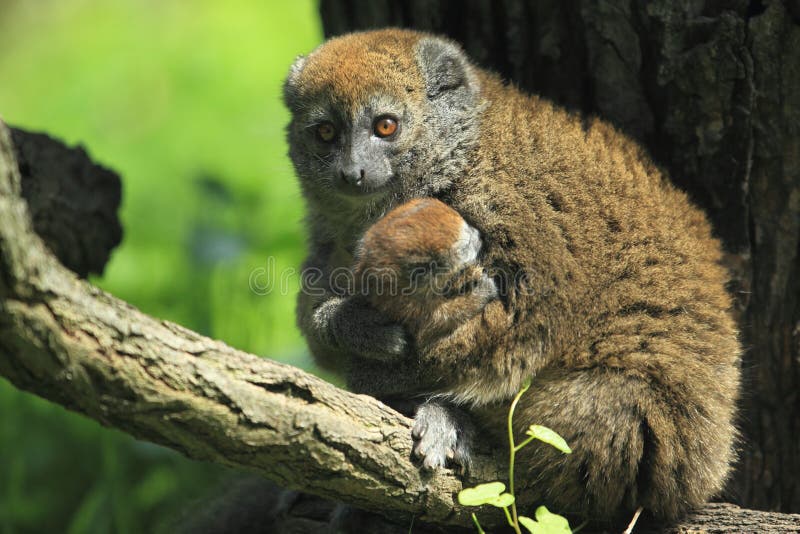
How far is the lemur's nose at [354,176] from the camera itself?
444 centimetres

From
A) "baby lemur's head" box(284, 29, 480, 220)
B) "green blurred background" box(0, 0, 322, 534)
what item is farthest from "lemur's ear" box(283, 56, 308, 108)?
"green blurred background" box(0, 0, 322, 534)

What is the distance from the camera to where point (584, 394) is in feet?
12.4

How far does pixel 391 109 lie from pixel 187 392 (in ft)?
7.13

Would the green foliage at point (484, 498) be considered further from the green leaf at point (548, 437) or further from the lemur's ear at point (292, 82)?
the lemur's ear at point (292, 82)

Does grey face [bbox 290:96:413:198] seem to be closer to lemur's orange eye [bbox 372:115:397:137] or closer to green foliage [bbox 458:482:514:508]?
lemur's orange eye [bbox 372:115:397:137]

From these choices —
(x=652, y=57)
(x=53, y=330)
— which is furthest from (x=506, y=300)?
(x=53, y=330)

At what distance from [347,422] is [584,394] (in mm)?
1083

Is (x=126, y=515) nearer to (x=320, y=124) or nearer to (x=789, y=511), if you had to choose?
(x=320, y=124)

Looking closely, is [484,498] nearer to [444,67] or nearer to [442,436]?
[442,436]

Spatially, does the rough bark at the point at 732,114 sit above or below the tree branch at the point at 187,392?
above

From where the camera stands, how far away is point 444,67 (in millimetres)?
4582

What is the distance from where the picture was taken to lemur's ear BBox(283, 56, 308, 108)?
192 inches

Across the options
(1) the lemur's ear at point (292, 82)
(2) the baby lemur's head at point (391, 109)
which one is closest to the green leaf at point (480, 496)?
(2) the baby lemur's head at point (391, 109)

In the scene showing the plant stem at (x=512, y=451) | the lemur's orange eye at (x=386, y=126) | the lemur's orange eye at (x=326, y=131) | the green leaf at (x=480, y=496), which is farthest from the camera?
the lemur's orange eye at (x=326, y=131)
